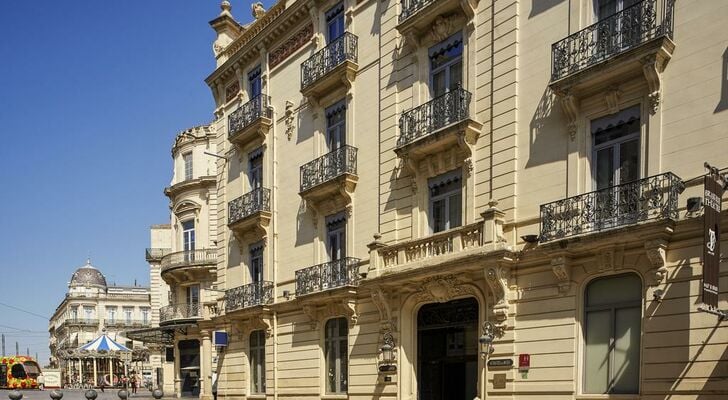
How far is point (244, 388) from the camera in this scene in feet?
78.2

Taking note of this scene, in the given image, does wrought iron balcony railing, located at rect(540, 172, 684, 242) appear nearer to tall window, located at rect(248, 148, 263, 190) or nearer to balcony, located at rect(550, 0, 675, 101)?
balcony, located at rect(550, 0, 675, 101)

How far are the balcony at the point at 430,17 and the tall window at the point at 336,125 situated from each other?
12.8 feet

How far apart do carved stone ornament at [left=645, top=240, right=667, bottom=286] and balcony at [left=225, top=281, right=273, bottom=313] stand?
45.9ft

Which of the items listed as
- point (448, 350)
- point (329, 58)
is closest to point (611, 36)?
point (448, 350)

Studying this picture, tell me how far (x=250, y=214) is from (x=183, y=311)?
48.5 feet

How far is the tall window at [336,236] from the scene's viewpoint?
19875 millimetres

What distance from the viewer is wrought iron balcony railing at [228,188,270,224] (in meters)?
23.2

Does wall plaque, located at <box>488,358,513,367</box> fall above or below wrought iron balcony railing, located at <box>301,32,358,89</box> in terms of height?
below

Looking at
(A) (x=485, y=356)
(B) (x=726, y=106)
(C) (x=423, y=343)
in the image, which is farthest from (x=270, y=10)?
(B) (x=726, y=106)

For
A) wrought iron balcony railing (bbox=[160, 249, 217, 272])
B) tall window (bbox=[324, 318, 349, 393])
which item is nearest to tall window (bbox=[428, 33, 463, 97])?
tall window (bbox=[324, 318, 349, 393])

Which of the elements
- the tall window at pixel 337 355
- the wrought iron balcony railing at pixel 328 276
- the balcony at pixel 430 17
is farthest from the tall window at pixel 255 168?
the balcony at pixel 430 17

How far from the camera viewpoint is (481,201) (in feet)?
49.4

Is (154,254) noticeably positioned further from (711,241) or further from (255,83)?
(711,241)

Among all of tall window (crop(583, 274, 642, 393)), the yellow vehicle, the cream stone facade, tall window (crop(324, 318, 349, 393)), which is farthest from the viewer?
the yellow vehicle
